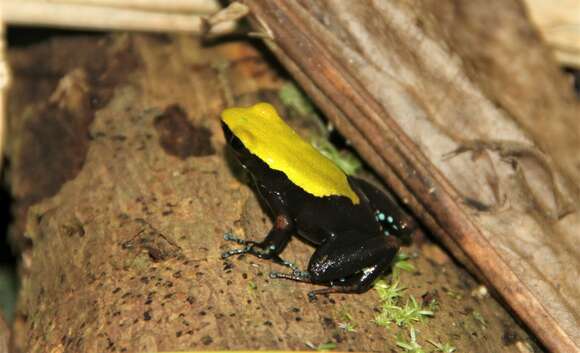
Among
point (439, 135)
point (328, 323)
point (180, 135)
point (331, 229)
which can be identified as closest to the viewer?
point (328, 323)

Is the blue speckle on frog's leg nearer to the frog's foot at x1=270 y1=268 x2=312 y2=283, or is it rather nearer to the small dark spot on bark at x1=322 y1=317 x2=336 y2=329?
the frog's foot at x1=270 y1=268 x2=312 y2=283

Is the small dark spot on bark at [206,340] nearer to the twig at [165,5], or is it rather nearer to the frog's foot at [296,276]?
the frog's foot at [296,276]

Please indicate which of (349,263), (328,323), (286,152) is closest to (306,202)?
(286,152)

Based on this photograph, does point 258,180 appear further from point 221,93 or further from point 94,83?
point 94,83

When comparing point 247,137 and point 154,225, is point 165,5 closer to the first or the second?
point 247,137

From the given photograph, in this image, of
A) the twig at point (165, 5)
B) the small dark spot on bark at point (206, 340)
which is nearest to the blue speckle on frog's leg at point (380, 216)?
the small dark spot on bark at point (206, 340)

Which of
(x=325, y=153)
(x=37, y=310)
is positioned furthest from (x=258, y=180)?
(x=37, y=310)

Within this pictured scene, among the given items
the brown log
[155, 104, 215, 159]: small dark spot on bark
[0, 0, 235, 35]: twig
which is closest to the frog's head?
[155, 104, 215, 159]: small dark spot on bark
